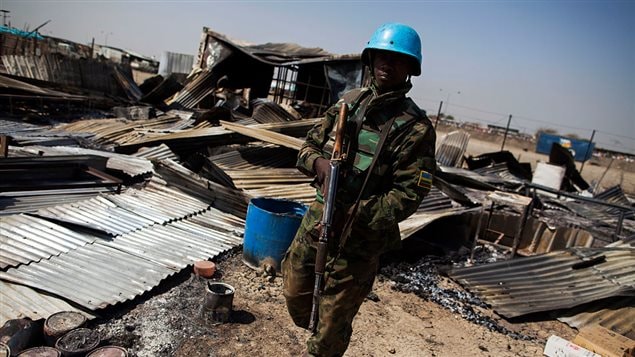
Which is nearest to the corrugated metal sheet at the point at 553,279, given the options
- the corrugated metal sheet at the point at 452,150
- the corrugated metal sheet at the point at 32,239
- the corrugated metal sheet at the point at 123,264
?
the corrugated metal sheet at the point at 123,264

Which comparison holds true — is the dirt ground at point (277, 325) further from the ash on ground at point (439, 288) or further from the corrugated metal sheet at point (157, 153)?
the corrugated metal sheet at point (157, 153)

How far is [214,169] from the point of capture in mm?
6781

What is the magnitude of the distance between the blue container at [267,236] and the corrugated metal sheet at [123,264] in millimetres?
495

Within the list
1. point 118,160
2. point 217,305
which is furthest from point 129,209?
point 217,305

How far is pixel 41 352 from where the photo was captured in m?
2.79

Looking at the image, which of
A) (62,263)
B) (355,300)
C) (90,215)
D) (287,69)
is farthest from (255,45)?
(355,300)

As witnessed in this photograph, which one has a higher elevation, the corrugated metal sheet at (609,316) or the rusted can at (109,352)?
the corrugated metal sheet at (609,316)

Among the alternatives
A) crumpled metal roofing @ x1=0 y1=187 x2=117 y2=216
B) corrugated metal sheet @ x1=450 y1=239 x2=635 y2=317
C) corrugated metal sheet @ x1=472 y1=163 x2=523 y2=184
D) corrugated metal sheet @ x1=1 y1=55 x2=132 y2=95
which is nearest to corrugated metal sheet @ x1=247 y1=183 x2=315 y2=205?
crumpled metal roofing @ x1=0 y1=187 x2=117 y2=216

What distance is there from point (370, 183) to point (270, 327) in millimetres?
2080

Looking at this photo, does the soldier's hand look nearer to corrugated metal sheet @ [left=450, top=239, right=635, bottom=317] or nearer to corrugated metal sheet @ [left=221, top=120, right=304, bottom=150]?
corrugated metal sheet @ [left=450, top=239, right=635, bottom=317]

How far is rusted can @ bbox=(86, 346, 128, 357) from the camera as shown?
2.89m

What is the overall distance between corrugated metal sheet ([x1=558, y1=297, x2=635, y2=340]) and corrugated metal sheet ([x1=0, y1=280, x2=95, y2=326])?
5166 mm

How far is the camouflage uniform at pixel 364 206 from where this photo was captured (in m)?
2.39

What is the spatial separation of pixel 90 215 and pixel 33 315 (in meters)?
1.95
